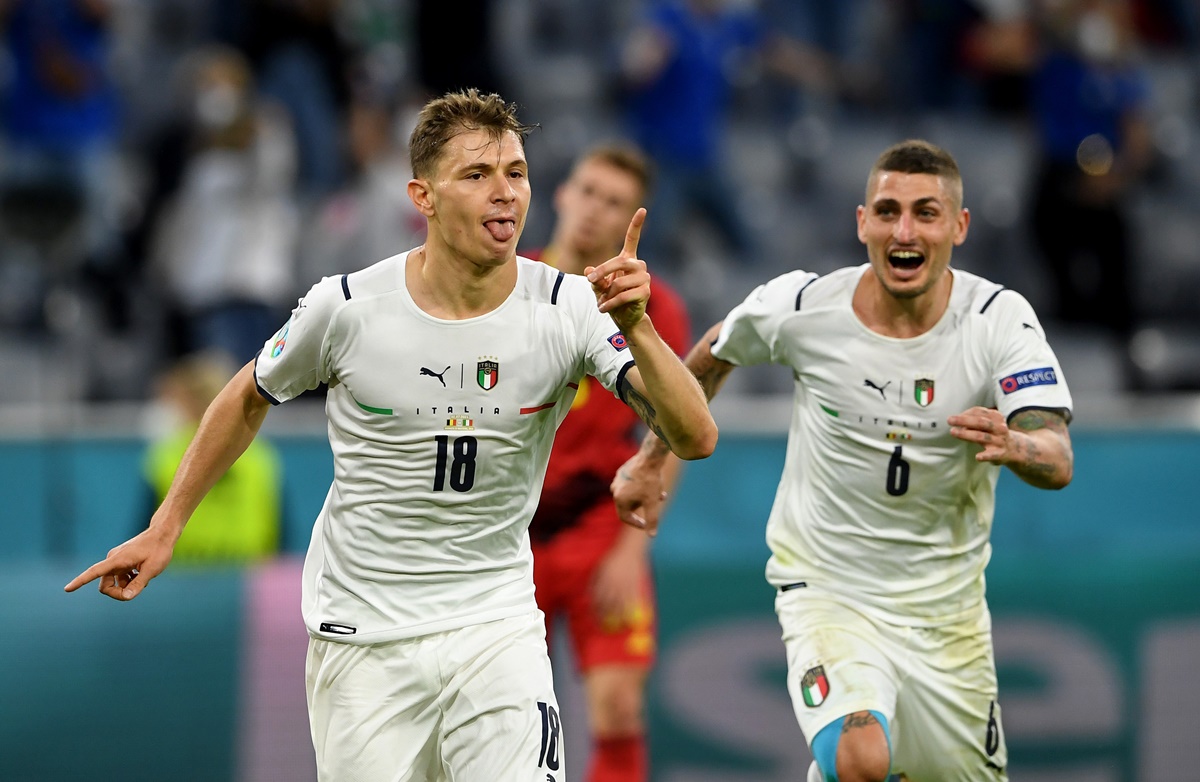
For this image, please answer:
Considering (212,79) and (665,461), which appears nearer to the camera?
(665,461)

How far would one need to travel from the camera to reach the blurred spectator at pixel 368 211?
34.7ft

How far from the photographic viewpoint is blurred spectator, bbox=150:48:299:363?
1030 cm

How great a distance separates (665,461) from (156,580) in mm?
2974

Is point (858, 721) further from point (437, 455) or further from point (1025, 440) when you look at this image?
point (437, 455)

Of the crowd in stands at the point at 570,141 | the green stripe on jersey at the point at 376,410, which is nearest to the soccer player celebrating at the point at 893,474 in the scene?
the green stripe on jersey at the point at 376,410

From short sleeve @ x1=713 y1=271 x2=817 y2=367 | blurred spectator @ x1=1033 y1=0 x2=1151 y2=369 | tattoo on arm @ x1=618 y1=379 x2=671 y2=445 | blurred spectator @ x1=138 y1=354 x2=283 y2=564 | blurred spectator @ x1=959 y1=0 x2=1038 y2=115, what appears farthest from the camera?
blurred spectator @ x1=959 y1=0 x2=1038 y2=115

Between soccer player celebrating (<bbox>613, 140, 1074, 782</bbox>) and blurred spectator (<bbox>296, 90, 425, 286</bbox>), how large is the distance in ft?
17.1

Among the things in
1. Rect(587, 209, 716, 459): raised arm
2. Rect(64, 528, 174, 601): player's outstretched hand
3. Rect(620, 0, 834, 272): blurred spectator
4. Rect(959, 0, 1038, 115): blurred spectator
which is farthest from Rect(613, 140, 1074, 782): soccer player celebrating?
Rect(959, 0, 1038, 115): blurred spectator

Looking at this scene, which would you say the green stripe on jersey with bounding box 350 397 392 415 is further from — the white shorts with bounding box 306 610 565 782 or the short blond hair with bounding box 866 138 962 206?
the short blond hair with bounding box 866 138 962 206

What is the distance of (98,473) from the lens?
354 inches

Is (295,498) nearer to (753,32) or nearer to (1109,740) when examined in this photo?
(1109,740)

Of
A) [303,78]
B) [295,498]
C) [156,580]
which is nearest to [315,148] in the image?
[303,78]

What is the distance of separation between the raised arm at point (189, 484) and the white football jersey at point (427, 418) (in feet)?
0.28

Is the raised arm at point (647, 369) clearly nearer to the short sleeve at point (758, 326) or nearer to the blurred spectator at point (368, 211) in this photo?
the short sleeve at point (758, 326)
